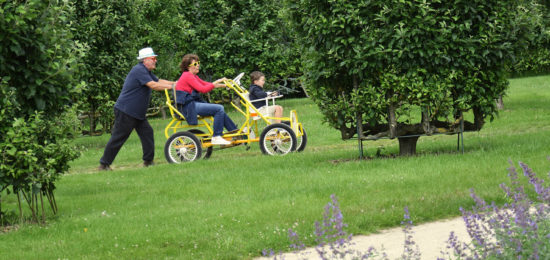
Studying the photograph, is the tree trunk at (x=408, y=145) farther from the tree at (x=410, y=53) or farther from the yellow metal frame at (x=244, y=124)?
the yellow metal frame at (x=244, y=124)

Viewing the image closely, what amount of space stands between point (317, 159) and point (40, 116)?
16.2 ft

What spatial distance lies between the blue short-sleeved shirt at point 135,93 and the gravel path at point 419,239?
22.1ft

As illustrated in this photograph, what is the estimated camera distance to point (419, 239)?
679cm

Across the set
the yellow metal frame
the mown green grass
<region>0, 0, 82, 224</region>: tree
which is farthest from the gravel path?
the yellow metal frame

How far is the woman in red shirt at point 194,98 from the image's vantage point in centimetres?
1341

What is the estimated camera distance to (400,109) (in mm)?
11414

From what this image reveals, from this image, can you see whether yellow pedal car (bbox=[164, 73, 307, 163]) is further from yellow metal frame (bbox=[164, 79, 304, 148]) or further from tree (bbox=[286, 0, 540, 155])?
tree (bbox=[286, 0, 540, 155])

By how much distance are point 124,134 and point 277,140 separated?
2.61 m

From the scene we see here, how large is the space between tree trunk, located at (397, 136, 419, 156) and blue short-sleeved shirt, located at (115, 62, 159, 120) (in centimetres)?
425

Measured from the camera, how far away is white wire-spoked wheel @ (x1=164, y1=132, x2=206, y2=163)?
13.7 m

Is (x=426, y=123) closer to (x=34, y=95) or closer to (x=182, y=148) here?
(x=182, y=148)

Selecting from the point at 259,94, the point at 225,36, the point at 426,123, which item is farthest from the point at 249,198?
the point at 225,36

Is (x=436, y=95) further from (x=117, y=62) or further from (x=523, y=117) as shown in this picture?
(x=117, y=62)

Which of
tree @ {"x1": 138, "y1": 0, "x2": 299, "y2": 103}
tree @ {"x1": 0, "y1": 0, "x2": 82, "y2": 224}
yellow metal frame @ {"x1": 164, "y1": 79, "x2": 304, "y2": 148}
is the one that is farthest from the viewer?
tree @ {"x1": 138, "y1": 0, "x2": 299, "y2": 103}
